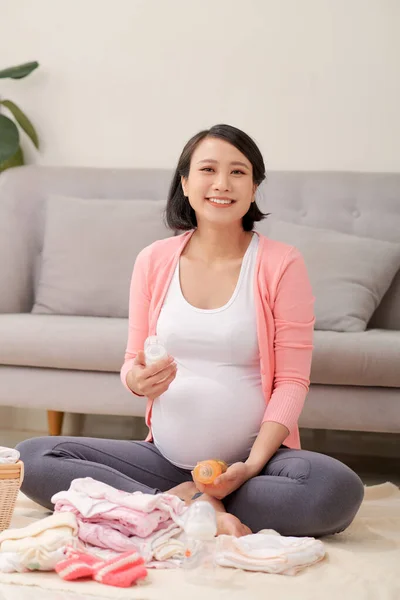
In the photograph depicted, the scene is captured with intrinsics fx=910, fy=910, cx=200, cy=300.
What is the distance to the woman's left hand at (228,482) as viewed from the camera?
1737 millimetres

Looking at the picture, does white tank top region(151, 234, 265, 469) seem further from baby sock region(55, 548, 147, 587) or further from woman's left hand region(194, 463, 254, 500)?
baby sock region(55, 548, 147, 587)

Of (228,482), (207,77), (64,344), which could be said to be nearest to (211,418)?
(228,482)

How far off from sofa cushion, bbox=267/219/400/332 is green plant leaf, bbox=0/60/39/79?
1.34 metres

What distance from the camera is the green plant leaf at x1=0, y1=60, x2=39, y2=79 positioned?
363 cm

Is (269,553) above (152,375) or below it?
below

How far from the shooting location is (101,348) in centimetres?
269

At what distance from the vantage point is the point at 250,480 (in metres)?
1.80

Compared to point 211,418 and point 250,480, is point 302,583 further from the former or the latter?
point 211,418

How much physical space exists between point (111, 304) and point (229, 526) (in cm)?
153

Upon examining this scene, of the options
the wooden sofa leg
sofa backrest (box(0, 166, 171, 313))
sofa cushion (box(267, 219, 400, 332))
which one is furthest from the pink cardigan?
sofa backrest (box(0, 166, 171, 313))

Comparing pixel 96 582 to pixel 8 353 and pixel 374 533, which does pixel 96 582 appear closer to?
pixel 374 533

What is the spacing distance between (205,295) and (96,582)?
0.68 meters

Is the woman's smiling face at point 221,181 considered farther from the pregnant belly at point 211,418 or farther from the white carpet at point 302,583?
the white carpet at point 302,583

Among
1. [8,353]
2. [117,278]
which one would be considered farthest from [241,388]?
[117,278]
